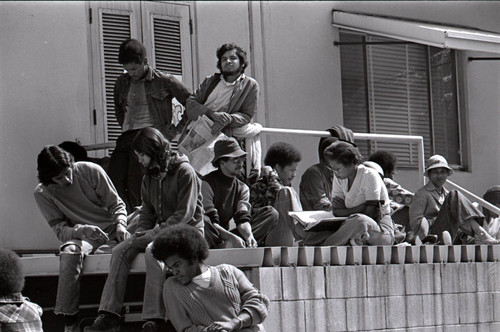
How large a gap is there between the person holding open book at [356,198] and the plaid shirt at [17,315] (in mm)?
2925

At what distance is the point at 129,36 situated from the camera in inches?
516

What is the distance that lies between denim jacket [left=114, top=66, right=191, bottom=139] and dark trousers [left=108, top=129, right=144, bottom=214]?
298 mm

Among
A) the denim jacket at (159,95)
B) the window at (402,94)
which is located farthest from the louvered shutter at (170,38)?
the window at (402,94)

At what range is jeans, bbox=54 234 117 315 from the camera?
30.4 feet

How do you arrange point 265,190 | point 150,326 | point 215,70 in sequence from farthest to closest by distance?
point 215,70
point 265,190
point 150,326

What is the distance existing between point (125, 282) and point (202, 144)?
2.32m

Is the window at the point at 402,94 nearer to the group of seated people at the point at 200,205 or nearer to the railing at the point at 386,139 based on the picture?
the railing at the point at 386,139

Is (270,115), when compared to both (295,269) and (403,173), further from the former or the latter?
(295,269)

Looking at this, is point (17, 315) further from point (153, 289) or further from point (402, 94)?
point (402, 94)

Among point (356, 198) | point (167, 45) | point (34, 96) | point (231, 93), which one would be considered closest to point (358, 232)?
point (356, 198)

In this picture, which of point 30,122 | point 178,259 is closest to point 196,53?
point 30,122

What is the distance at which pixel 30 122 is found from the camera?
1236cm

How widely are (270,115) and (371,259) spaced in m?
4.19

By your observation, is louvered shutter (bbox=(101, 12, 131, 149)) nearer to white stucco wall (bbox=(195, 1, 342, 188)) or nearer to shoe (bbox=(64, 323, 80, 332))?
white stucco wall (bbox=(195, 1, 342, 188))
